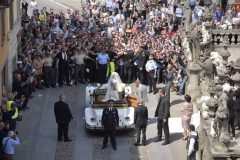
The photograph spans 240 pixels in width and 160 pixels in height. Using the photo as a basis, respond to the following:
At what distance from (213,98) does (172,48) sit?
12.2 metres

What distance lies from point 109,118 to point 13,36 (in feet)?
29.2

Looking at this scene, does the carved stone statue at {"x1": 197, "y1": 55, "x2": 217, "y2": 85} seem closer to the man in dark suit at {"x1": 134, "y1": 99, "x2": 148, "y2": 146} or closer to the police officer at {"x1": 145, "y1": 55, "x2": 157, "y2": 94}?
the man in dark suit at {"x1": 134, "y1": 99, "x2": 148, "y2": 146}

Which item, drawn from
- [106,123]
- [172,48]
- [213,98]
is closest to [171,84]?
[172,48]

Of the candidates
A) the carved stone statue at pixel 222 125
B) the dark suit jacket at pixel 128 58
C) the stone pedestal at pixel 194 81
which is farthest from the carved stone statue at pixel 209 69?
the carved stone statue at pixel 222 125

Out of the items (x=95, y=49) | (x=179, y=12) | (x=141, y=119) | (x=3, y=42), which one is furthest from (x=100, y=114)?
(x=179, y=12)

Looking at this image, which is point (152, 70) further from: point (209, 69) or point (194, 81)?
point (209, 69)

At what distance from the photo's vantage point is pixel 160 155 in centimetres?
2656

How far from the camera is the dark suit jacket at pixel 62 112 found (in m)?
27.1

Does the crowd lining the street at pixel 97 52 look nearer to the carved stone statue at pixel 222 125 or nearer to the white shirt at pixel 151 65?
the white shirt at pixel 151 65

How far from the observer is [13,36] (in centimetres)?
3400

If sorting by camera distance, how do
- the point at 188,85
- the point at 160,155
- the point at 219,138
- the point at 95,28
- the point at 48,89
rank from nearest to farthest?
the point at 219,138, the point at 160,155, the point at 188,85, the point at 48,89, the point at 95,28

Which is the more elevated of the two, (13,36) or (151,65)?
(13,36)

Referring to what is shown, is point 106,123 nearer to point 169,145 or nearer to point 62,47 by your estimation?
point 169,145

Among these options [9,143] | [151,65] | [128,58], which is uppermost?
[128,58]
